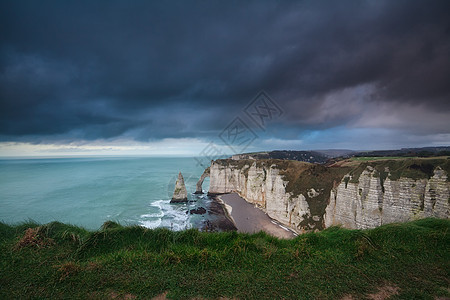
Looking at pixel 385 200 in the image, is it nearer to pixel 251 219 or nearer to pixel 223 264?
pixel 251 219

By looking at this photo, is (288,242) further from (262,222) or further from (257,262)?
(262,222)

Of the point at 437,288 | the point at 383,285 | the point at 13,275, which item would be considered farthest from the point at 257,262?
the point at 13,275

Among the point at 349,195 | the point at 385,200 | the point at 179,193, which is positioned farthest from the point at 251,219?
the point at 179,193

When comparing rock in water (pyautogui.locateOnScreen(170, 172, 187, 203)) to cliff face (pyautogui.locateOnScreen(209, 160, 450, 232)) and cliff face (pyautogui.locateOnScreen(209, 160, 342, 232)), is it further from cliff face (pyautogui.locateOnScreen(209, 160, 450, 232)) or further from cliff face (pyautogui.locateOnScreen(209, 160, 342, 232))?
cliff face (pyautogui.locateOnScreen(209, 160, 450, 232))

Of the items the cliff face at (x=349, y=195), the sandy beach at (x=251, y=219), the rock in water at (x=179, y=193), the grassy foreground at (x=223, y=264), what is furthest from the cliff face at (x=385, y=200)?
the rock in water at (x=179, y=193)

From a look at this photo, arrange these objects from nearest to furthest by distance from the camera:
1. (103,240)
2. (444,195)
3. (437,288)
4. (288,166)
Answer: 1. (437,288)
2. (103,240)
3. (444,195)
4. (288,166)
